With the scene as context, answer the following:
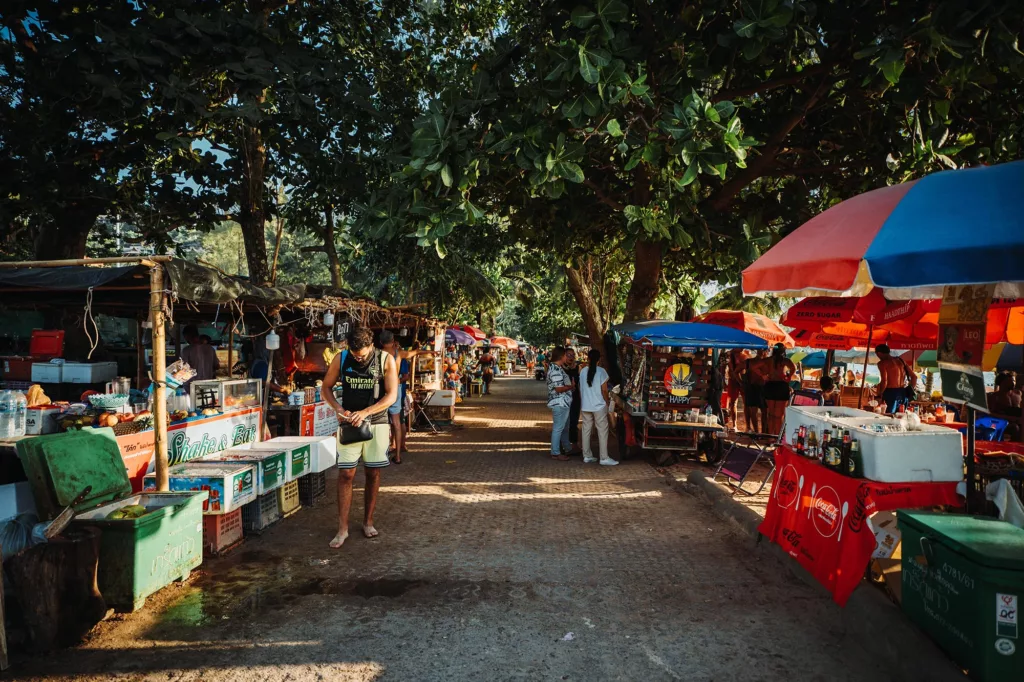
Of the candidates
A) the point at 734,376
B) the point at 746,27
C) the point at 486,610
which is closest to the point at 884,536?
the point at 486,610

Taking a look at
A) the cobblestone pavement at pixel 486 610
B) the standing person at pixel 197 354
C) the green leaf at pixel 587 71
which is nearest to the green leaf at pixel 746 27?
the green leaf at pixel 587 71

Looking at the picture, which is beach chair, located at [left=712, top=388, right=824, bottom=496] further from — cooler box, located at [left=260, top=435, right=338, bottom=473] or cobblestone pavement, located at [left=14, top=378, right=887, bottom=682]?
cooler box, located at [left=260, top=435, right=338, bottom=473]

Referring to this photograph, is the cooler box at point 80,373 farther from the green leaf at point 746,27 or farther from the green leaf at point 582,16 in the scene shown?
the green leaf at point 746,27

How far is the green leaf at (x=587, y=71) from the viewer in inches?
238

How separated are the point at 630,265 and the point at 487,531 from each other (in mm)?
12441

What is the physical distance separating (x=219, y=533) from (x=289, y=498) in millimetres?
1416

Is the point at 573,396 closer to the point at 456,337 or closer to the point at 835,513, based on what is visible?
the point at 835,513

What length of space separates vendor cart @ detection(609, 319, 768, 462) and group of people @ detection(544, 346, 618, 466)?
0.51m

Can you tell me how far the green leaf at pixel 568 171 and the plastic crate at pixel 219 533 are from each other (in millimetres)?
4674

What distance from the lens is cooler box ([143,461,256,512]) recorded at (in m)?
5.34

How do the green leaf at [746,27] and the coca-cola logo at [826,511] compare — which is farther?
the green leaf at [746,27]

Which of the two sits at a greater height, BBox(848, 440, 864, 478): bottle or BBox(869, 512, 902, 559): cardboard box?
BBox(848, 440, 864, 478): bottle

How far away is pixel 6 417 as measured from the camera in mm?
5363

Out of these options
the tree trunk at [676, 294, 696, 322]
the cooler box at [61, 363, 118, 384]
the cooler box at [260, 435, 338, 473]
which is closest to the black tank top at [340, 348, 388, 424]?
the cooler box at [260, 435, 338, 473]
